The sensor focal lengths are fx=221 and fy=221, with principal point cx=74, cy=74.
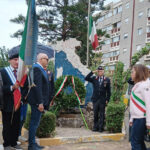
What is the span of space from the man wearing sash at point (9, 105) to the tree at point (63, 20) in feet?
45.9

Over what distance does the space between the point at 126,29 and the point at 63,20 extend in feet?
64.2

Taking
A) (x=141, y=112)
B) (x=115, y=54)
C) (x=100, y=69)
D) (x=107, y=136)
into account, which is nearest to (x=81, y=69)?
(x=100, y=69)

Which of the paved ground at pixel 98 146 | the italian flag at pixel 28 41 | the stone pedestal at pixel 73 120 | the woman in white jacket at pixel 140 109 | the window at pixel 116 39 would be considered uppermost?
the window at pixel 116 39

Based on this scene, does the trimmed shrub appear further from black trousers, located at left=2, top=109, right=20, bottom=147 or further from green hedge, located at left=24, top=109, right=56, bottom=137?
black trousers, located at left=2, top=109, right=20, bottom=147

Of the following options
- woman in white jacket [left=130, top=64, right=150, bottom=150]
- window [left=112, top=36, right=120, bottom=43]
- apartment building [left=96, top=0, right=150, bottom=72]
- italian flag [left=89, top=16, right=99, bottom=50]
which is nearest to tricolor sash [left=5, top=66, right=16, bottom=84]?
woman in white jacket [left=130, top=64, right=150, bottom=150]

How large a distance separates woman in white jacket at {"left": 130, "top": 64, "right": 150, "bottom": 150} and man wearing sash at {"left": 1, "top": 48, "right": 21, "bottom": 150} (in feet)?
6.57

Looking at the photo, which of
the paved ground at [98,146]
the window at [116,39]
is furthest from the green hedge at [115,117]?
the window at [116,39]

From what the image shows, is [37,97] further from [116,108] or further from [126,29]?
[126,29]

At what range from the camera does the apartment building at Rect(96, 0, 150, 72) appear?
31.2m

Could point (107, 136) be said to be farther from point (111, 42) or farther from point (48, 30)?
point (111, 42)

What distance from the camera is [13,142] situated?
13.8ft

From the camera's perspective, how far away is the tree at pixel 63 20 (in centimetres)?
1810

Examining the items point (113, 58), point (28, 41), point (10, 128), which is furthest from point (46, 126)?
point (113, 58)

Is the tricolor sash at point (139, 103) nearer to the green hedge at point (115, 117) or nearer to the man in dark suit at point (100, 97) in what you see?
the green hedge at point (115, 117)
